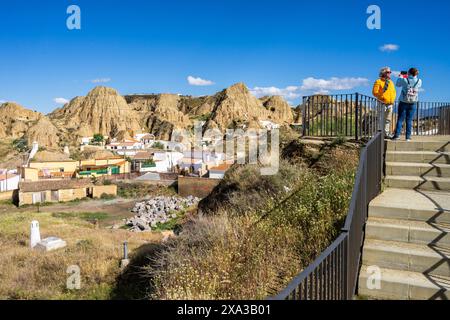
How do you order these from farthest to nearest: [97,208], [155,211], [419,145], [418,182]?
[97,208] < [155,211] < [419,145] < [418,182]

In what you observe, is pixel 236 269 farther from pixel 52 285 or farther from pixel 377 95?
pixel 52 285

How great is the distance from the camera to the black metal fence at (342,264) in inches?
99.6

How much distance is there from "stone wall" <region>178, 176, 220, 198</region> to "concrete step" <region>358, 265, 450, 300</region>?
36035 mm

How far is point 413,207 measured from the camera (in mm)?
4930

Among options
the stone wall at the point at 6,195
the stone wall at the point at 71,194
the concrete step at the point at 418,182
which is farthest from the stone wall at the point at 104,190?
the concrete step at the point at 418,182

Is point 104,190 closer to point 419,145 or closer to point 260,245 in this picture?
point 260,245

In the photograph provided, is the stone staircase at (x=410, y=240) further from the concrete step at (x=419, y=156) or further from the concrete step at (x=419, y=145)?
the concrete step at (x=419, y=145)

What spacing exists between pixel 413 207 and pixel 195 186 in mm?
37400

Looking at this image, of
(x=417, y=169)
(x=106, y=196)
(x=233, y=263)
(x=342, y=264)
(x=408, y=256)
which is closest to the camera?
(x=342, y=264)

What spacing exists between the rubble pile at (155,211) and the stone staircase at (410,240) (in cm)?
2250

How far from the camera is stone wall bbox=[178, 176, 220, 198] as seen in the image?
4059 centimetres

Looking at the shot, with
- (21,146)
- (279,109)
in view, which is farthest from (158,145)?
(279,109)
